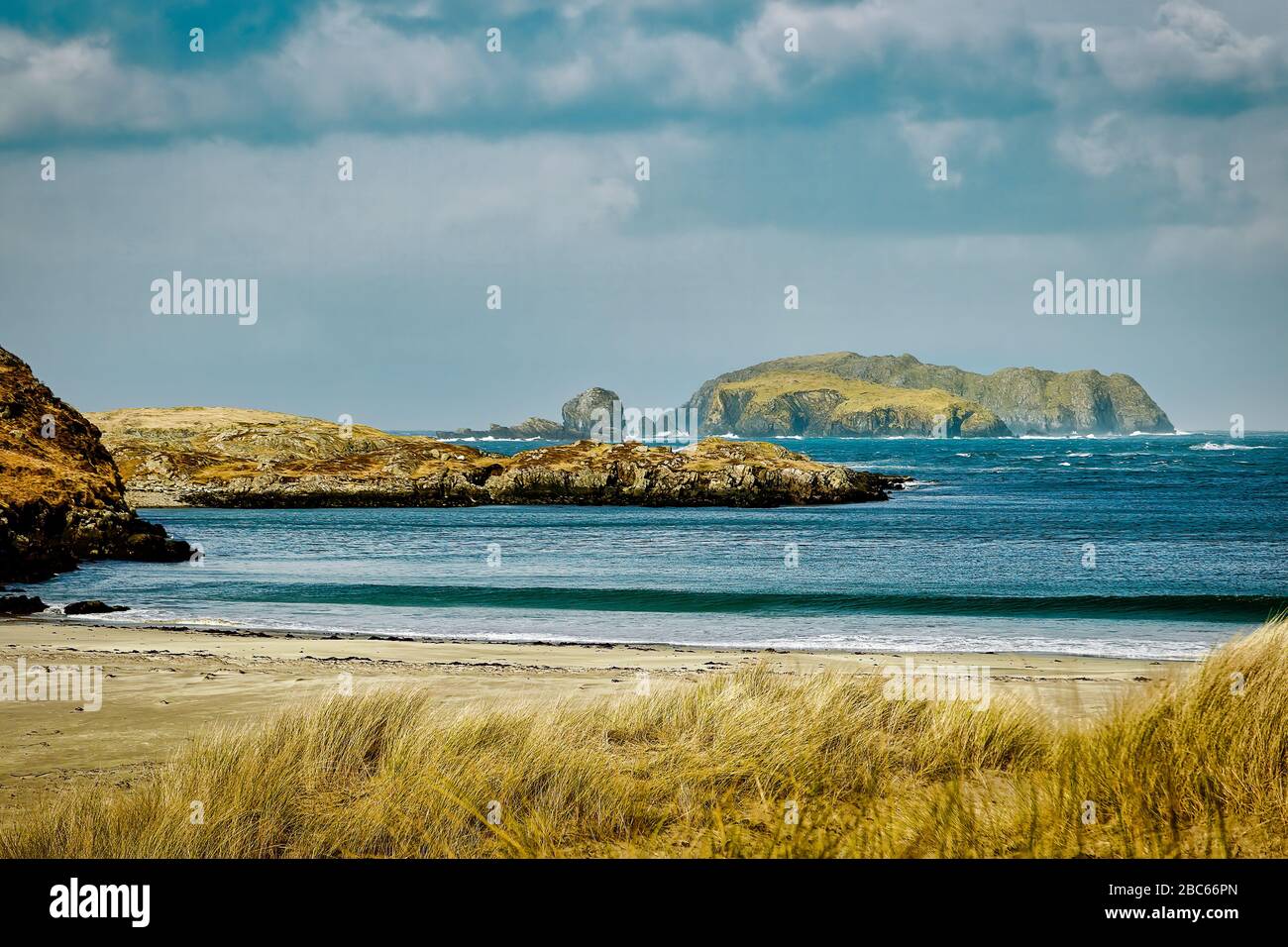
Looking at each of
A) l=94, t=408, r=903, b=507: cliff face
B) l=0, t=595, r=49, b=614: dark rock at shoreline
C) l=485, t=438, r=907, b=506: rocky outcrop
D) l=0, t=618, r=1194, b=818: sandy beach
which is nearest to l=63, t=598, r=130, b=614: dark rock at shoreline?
l=0, t=595, r=49, b=614: dark rock at shoreline

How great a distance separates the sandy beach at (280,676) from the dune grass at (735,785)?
88 cm

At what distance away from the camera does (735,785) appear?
6.51m

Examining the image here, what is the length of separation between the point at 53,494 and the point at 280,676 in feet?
66.6

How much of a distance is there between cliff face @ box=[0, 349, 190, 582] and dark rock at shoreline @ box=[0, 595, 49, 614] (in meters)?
6.32

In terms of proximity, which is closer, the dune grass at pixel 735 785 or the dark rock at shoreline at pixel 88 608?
the dune grass at pixel 735 785

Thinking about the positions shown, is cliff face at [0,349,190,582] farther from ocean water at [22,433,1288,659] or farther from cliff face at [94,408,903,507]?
cliff face at [94,408,903,507]

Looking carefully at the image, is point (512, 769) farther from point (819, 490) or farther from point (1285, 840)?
point (819, 490)

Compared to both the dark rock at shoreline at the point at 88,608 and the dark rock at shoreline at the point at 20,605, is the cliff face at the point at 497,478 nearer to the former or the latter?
the dark rock at shoreline at the point at 20,605

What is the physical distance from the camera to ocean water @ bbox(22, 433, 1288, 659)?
63.5 ft

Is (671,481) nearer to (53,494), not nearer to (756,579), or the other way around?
(756,579)

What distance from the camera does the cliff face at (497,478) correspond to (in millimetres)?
63000

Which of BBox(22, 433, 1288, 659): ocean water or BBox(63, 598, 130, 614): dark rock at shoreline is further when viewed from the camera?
BBox(63, 598, 130, 614): dark rock at shoreline
